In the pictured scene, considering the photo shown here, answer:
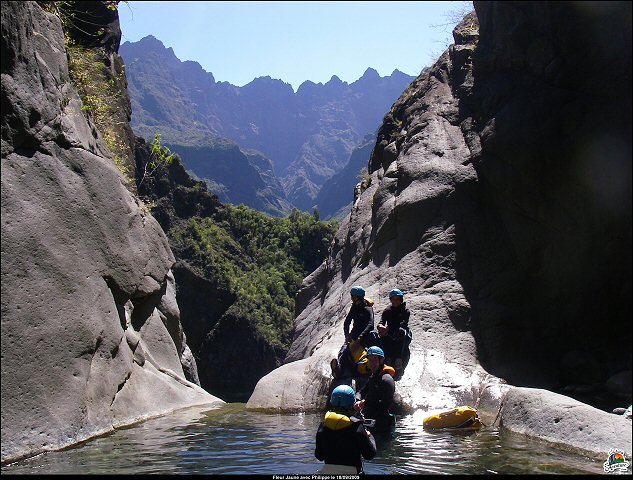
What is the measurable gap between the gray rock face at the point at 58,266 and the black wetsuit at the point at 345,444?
138 inches

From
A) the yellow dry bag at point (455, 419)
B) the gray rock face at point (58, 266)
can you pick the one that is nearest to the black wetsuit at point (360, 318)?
the yellow dry bag at point (455, 419)

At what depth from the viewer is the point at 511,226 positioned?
15.6 m

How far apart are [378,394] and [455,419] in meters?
1.43

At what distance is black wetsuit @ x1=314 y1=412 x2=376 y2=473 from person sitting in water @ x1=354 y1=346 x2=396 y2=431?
2868mm

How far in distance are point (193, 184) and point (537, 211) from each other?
38103 mm

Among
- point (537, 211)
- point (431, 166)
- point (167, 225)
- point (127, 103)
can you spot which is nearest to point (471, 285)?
point (537, 211)

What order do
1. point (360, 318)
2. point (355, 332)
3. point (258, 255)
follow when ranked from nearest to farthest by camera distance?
point (355, 332), point (360, 318), point (258, 255)

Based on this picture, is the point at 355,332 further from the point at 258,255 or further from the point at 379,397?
the point at 258,255

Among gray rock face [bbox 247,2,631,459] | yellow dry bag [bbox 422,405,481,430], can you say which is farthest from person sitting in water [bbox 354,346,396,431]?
gray rock face [bbox 247,2,631,459]

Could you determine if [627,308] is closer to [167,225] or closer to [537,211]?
[537,211]

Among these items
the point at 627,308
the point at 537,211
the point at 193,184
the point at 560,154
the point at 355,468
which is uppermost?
the point at 193,184

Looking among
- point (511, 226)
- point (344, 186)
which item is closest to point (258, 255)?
point (511, 226)

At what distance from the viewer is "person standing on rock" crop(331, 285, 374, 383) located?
1206 centimetres

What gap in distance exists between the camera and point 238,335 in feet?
140
